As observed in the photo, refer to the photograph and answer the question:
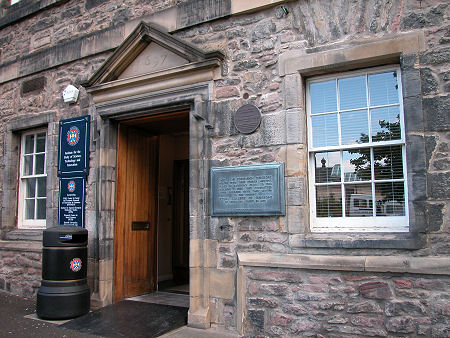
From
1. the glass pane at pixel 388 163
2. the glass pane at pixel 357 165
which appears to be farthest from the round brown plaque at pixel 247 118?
the glass pane at pixel 388 163

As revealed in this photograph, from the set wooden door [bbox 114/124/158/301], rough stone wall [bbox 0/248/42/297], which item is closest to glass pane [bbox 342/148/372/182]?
wooden door [bbox 114/124/158/301]

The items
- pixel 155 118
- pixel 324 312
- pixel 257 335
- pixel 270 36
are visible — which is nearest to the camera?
pixel 324 312

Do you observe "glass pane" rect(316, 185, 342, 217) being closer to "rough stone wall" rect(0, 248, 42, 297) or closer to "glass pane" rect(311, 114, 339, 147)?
"glass pane" rect(311, 114, 339, 147)

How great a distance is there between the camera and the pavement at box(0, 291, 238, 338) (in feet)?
16.1

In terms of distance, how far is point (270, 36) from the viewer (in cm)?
522

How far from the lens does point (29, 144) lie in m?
8.04

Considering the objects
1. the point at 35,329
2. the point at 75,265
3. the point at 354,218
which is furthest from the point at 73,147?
the point at 354,218

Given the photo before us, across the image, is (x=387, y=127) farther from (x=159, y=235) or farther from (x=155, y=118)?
(x=159, y=235)

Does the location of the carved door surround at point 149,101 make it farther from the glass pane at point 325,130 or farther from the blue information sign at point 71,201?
the glass pane at point 325,130

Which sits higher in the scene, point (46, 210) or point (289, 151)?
point (289, 151)

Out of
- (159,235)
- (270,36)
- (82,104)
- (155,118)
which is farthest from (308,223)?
(82,104)

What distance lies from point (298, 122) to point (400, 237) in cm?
171

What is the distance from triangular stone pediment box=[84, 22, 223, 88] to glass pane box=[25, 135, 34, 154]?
88.3 inches

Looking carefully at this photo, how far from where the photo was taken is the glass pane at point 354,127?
186 inches
